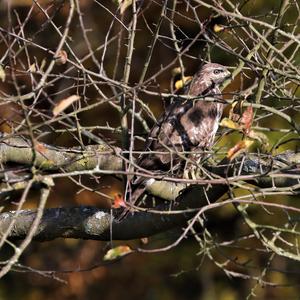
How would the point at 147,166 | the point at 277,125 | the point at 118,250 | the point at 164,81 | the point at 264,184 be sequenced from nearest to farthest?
the point at 118,250, the point at 264,184, the point at 147,166, the point at 277,125, the point at 164,81

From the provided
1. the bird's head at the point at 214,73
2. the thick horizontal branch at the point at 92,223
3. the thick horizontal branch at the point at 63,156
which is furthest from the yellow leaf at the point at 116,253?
the bird's head at the point at 214,73

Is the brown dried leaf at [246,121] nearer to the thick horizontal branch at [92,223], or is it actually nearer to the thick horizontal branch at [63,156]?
the thick horizontal branch at [92,223]

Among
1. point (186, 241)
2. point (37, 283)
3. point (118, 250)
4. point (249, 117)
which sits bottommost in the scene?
point (37, 283)

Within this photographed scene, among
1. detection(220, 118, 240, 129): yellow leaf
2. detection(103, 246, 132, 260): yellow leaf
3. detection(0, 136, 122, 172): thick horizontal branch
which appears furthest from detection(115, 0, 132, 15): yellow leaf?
detection(103, 246, 132, 260): yellow leaf

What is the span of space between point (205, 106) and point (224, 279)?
568 cm

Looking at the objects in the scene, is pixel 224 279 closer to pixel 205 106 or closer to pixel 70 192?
pixel 70 192

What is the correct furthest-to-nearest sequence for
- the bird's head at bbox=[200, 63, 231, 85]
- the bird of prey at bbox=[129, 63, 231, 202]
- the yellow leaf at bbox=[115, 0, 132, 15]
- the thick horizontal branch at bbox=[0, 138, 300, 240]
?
the bird's head at bbox=[200, 63, 231, 85] → the bird of prey at bbox=[129, 63, 231, 202] → the thick horizontal branch at bbox=[0, 138, 300, 240] → the yellow leaf at bbox=[115, 0, 132, 15]

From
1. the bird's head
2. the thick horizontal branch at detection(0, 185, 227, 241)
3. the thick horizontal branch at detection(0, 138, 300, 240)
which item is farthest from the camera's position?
the bird's head

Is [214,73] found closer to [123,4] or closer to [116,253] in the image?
[123,4]

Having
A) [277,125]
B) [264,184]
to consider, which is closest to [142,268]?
[277,125]

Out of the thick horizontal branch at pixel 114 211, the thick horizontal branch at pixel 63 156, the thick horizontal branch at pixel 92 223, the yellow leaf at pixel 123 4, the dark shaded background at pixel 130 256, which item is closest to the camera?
the yellow leaf at pixel 123 4

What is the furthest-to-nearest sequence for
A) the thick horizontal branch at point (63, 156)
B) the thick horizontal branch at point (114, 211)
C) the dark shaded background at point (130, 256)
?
the dark shaded background at point (130, 256)
the thick horizontal branch at point (63, 156)
the thick horizontal branch at point (114, 211)

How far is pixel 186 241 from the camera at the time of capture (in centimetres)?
1186

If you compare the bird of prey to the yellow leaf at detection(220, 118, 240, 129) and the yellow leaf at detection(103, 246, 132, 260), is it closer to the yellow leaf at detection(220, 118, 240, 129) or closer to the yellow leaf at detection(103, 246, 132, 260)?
the yellow leaf at detection(220, 118, 240, 129)
